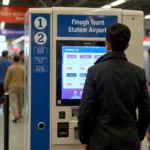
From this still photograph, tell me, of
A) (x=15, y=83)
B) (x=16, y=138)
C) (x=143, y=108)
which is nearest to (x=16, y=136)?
(x=16, y=138)

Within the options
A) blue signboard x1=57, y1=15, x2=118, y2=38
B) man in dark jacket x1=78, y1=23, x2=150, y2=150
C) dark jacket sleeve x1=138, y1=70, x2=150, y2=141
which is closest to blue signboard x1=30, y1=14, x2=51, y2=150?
blue signboard x1=57, y1=15, x2=118, y2=38

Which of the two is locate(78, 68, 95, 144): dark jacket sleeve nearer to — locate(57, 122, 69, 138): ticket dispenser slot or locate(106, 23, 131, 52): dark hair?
locate(106, 23, 131, 52): dark hair

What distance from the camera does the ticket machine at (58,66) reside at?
3.27 metres

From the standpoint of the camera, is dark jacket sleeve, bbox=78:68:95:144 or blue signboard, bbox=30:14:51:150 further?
blue signboard, bbox=30:14:51:150

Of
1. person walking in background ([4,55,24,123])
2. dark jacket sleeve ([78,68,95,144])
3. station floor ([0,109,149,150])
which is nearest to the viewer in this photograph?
dark jacket sleeve ([78,68,95,144])

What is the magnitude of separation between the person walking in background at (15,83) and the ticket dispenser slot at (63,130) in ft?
17.0

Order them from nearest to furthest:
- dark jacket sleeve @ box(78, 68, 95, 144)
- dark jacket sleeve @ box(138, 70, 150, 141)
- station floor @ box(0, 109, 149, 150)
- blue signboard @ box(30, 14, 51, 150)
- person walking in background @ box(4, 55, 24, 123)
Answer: dark jacket sleeve @ box(78, 68, 95, 144)
dark jacket sleeve @ box(138, 70, 150, 141)
blue signboard @ box(30, 14, 51, 150)
station floor @ box(0, 109, 149, 150)
person walking in background @ box(4, 55, 24, 123)

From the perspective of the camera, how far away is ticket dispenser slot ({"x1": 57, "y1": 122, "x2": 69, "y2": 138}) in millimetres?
3325

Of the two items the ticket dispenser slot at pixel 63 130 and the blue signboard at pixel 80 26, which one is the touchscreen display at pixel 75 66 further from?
the ticket dispenser slot at pixel 63 130

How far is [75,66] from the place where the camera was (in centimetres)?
328

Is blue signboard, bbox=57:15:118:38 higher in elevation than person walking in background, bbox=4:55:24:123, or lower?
higher

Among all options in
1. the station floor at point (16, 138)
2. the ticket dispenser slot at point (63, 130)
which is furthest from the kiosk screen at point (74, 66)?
the station floor at point (16, 138)

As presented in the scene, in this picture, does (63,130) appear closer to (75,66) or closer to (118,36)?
(75,66)

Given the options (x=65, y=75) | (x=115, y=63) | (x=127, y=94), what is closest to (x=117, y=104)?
(x=127, y=94)
